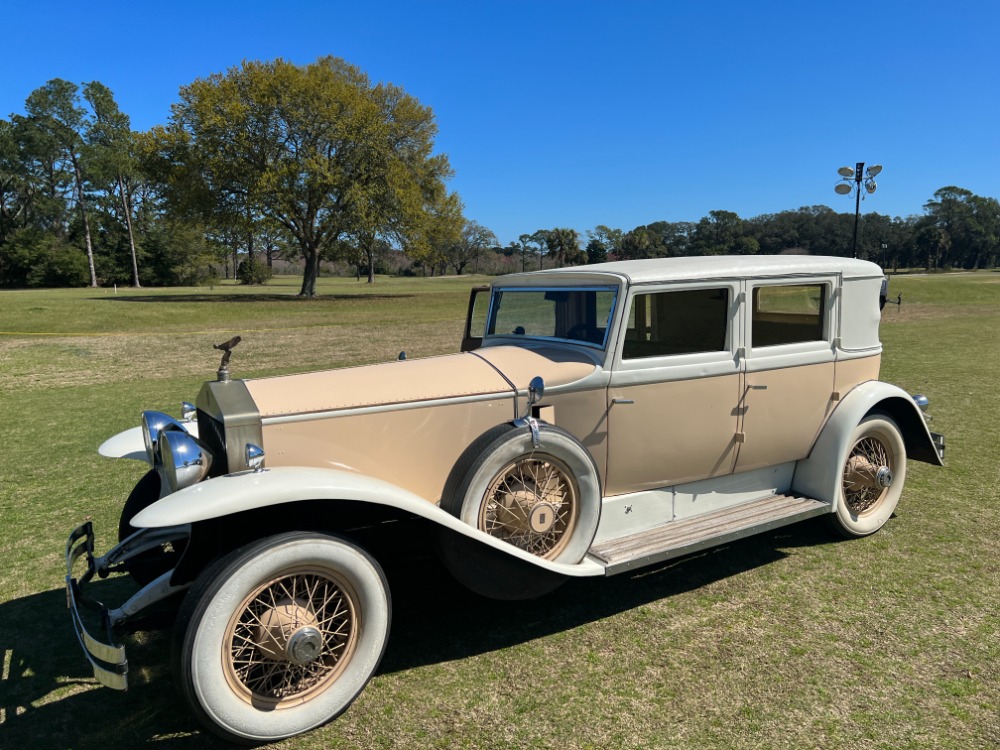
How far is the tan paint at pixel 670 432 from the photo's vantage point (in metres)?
3.52

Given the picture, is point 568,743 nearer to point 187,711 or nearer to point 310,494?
point 310,494

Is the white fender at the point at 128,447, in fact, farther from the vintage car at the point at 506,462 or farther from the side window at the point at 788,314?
the side window at the point at 788,314

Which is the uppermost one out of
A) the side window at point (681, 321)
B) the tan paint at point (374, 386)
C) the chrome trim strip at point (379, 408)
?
the side window at point (681, 321)

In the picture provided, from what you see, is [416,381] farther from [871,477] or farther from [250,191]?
[250,191]

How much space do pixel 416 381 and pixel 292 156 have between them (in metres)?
34.9

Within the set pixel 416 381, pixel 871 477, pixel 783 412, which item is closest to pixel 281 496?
pixel 416 381

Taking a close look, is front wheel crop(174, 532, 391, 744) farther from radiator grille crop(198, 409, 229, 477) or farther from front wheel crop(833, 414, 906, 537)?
front wheel crop(833, 414, 906, 537)

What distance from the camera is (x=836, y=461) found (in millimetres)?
4086

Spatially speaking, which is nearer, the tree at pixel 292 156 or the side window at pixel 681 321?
the side window at pixel 681 321

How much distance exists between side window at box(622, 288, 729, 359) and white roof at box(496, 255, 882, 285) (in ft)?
0.44

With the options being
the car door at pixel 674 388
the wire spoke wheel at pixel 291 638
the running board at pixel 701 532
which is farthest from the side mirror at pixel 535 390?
the wire spoke wheel at pixel 291 638

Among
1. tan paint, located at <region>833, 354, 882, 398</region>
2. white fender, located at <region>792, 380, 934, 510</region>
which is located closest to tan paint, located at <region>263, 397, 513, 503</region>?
white fender, located at <region>792, 380, 934, 510</region>

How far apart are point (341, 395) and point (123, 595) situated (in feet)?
6.91

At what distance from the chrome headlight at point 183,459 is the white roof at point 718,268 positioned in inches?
89.4
